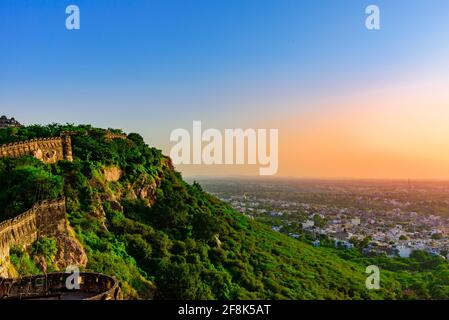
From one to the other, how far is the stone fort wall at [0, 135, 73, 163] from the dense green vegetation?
0.93 meters

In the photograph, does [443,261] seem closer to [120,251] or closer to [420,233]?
[420,233]

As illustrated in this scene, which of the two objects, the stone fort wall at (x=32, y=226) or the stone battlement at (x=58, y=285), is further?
the stone fort wall at (x=32, y=226)

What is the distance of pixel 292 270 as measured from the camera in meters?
40.2

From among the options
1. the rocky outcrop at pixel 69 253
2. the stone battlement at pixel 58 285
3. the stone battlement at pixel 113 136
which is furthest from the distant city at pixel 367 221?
the stone battlement at pixel 58 285

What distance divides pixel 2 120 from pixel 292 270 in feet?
154

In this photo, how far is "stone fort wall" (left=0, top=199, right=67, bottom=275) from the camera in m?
16.7

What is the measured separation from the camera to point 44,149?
29844 millimetres

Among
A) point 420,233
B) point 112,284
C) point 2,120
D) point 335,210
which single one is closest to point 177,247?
point 112,284

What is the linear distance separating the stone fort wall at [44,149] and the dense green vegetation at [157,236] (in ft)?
3.05

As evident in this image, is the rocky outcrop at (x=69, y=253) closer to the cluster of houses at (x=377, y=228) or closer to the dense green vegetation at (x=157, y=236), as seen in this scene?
the dense green vegetation at (x=157, y=236)

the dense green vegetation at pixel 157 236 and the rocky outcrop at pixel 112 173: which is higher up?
the rocky outcrop at pixel 112 173

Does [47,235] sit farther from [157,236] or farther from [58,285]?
[157,236]

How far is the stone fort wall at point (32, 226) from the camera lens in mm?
16684

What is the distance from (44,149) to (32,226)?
1148cm
